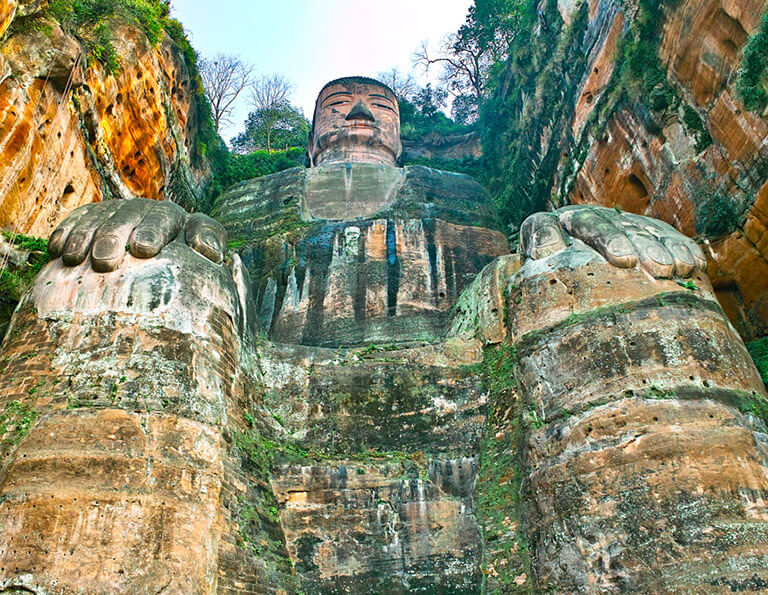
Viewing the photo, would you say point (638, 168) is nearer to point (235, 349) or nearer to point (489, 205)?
point (489, 205)

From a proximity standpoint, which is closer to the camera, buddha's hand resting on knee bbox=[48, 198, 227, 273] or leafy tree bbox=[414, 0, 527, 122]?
buddha's hand resting on knee bbox=[48, 198, 227, 273]

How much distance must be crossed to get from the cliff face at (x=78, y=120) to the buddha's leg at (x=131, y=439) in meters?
2.17

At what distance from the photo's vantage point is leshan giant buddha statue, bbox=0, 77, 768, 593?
275 inches

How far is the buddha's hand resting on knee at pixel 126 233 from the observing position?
29.6 ft

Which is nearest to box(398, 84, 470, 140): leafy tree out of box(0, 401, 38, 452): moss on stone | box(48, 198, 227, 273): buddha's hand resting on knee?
box(48, 198, 227, 273): buddha's hand resting on knee

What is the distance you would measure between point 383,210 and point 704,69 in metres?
7.93

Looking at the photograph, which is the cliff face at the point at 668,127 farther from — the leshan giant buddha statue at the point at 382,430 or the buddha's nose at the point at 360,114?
the buddha's nose at the point at 360,114

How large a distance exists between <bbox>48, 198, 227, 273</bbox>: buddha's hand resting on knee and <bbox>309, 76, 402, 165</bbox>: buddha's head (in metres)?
13.0

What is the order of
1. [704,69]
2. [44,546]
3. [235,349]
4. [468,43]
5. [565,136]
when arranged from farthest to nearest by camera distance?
[468,43], [565,136], [704,69], [235,349], [44,546]

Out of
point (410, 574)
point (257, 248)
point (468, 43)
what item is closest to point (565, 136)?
point (257, 248)

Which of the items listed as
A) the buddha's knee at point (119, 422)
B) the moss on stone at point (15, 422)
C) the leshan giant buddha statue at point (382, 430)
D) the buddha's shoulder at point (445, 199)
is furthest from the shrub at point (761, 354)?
the moss on stone at point (15, 422)

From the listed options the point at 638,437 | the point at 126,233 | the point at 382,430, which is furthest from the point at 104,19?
the point at 638,437

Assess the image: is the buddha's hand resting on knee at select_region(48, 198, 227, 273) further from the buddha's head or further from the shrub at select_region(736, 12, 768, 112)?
the buddha's head

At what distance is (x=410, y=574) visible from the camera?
27.5ft
